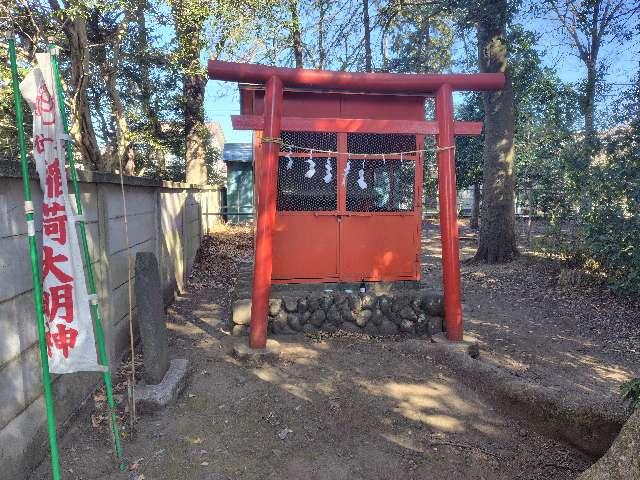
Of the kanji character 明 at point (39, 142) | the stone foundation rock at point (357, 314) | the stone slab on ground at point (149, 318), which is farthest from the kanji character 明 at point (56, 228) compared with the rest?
the stone foundation rock at point (357, 314)

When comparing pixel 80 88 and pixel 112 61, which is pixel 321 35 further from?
pixel 80 88

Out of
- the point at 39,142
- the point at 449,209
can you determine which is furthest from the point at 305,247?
the point at 39,142

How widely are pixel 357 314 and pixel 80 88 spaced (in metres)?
8.31

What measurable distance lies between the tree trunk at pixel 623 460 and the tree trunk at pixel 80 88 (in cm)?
1071

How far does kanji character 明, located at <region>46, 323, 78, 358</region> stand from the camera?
2662 millimetres

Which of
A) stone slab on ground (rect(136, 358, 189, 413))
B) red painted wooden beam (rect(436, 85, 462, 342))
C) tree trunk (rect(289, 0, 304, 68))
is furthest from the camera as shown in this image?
tree trunk (rect(289, 0, 304, 68))

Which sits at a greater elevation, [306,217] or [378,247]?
[306,217]

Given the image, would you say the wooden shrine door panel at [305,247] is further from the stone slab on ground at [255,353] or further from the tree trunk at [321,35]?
the tree trunk at [321,35]

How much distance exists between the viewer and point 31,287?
112 inches

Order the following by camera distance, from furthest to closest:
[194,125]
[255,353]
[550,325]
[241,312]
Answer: [194,125], [550,325], [241,312], [255,353]

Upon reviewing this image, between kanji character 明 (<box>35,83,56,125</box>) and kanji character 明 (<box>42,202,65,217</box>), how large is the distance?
1.66 ft

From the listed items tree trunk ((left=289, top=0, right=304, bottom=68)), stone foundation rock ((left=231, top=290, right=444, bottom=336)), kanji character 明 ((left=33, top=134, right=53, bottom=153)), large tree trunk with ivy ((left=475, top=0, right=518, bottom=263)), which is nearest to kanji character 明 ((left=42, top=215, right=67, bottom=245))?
kanji character 明 ((left=33, top=134, right=53, bottom=153))

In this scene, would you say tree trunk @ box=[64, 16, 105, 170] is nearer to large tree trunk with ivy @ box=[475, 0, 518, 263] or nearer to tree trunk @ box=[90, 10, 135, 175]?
tree trunk @ box=[90, 10, 135, 175]

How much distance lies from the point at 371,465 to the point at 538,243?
29.5 feet
